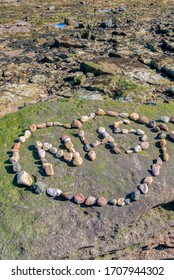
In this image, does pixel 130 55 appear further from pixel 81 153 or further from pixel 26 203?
pixel 26 203

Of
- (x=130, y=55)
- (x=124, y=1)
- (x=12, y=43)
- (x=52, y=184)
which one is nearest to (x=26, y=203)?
(x=52, y=184)

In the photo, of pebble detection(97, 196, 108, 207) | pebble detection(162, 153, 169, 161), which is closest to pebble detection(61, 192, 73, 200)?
pebble detection(97, 196, 108, 207)

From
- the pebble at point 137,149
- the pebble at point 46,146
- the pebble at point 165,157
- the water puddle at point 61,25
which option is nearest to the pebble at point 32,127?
the pebble at point 46,146

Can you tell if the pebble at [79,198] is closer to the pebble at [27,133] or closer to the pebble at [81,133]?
the pebble at [81,133]
